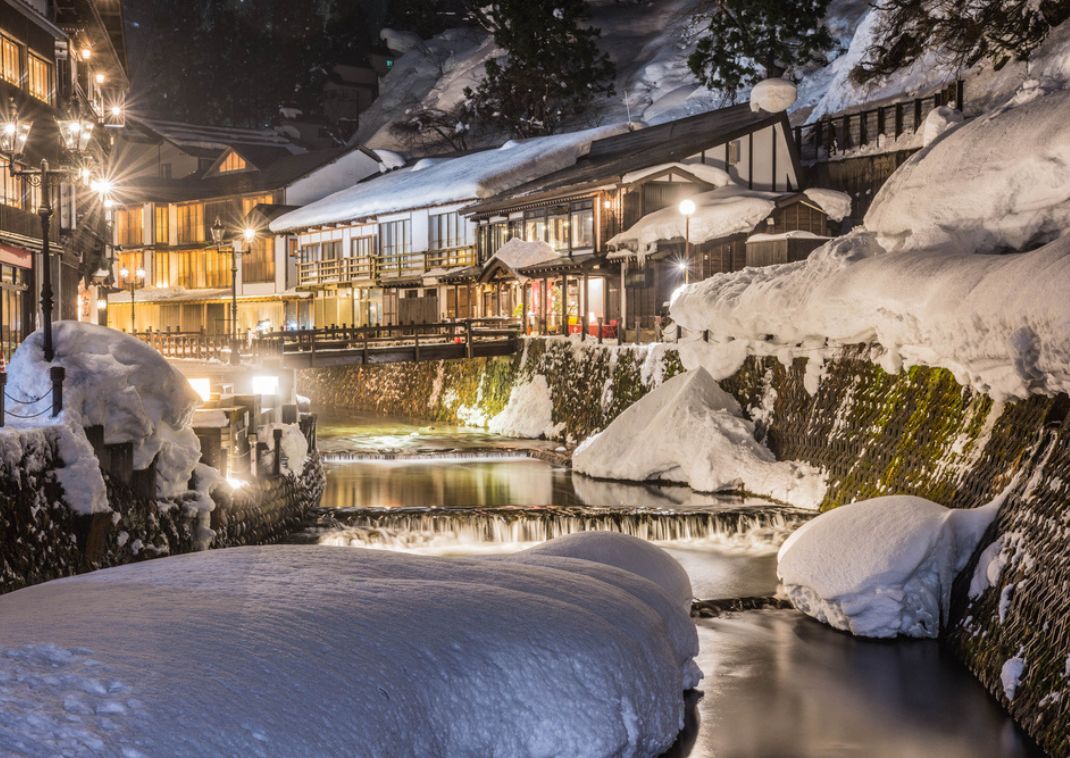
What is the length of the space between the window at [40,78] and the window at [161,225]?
108 ft

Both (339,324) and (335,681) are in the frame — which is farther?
(339,324)

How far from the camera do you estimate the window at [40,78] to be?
27656mm

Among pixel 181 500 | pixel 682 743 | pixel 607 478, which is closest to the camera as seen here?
pixel 682 743

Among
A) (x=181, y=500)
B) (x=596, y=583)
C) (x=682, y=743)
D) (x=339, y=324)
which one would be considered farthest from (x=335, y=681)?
(x=339, y=324)

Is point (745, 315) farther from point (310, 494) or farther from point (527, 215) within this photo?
point (527, 215)

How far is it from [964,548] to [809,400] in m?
9.19

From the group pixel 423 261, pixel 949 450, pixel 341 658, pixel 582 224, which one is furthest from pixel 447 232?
pixel 341 658

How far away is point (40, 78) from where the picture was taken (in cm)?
2856

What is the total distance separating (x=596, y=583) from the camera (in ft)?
33.3

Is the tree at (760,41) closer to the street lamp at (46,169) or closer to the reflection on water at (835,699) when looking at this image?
the street lamp at (46,169)

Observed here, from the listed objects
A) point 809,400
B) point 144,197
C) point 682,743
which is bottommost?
point 682,743

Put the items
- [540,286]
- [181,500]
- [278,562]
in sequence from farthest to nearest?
[540,286] → [181,500] → [278,562]

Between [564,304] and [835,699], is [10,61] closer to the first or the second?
[564,304]

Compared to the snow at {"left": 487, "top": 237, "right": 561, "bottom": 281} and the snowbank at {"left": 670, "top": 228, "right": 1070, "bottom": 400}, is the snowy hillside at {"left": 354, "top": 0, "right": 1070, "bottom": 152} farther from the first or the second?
the snowbank at {"left": 670, "top": 228, "right": 1070, "bottom": 400}
